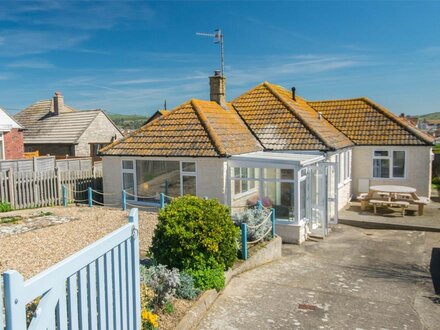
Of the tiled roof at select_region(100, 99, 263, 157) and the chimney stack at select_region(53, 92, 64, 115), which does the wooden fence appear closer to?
the tiled roof at select_region(100, 99, 263, 157)

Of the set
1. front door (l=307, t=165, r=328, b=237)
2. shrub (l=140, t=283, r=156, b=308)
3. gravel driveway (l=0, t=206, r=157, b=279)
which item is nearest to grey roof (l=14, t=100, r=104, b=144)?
gravel driveway (l=0, t=206, r=157, b=279)

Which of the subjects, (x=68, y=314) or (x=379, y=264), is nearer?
(x=68, y=314)

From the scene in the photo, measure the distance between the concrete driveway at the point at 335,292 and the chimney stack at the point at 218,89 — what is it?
32.0ft

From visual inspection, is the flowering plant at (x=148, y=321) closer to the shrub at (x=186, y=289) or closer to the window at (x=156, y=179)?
the shrub at (x=186, y=289)

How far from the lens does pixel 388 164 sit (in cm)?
2127

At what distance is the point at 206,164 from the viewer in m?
15.5

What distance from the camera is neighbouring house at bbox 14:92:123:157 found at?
3300 centimetres

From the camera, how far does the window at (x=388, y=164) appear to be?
20.9 metres

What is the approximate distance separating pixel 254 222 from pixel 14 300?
9.42 m

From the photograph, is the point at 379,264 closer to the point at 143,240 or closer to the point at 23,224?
the point at 143,240

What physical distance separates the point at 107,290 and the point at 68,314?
20.3 inches

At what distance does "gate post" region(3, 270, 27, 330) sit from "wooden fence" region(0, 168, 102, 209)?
1651cm

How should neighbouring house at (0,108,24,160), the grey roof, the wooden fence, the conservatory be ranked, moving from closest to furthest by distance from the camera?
the conservatory → the wooden fence → neighbouring house at (0,108,24,160) → the grey roof

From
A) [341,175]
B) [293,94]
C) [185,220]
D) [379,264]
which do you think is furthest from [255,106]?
[185,220]
